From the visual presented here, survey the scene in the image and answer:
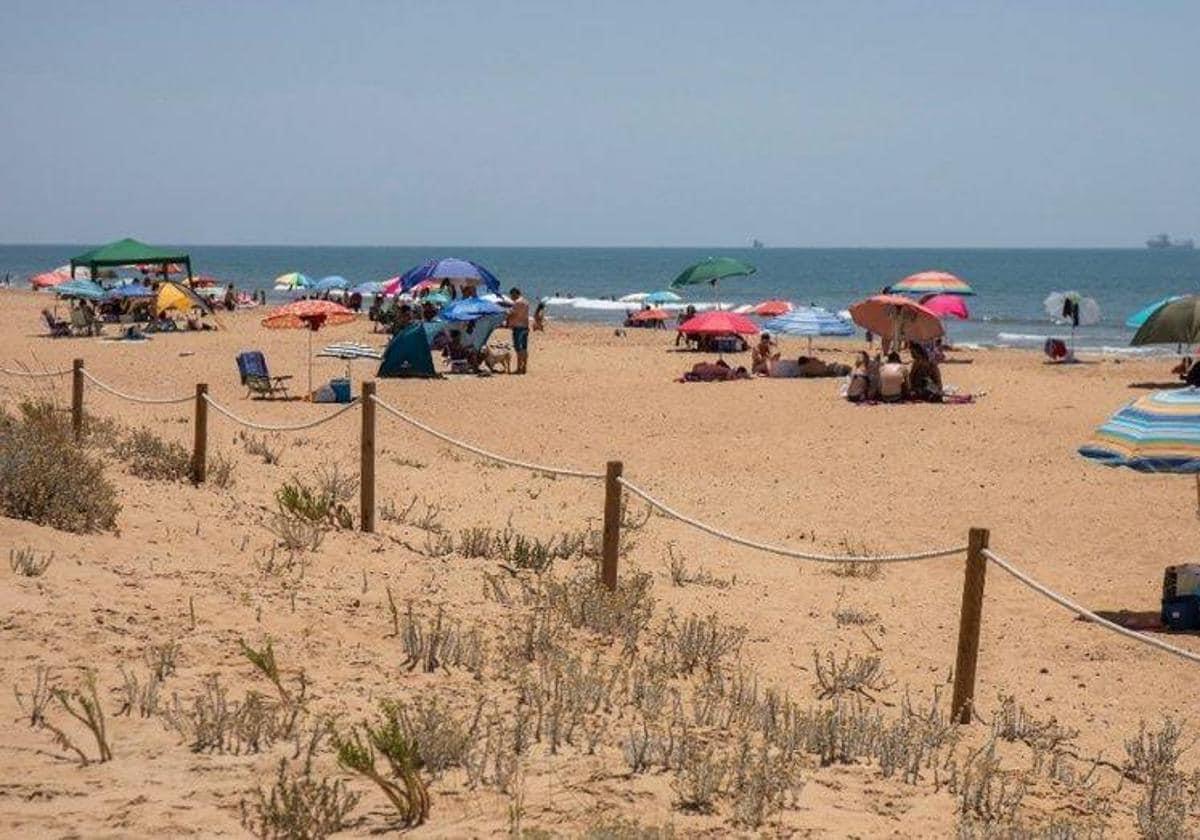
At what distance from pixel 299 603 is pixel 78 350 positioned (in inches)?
865

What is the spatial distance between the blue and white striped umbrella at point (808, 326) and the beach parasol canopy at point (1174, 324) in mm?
4790

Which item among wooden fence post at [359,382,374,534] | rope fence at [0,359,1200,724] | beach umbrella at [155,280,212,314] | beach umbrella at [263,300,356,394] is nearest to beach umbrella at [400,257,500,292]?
beach umbrella at [263,300,356,394]

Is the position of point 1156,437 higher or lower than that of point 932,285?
lower

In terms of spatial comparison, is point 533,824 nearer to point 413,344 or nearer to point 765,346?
point 413,344

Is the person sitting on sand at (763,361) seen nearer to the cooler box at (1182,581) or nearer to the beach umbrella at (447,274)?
the beach umbrella at (447,274)

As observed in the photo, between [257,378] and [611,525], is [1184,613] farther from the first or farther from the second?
[257,378]

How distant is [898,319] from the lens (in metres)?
20.4

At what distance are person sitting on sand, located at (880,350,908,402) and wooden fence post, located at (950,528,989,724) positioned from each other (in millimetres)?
13185

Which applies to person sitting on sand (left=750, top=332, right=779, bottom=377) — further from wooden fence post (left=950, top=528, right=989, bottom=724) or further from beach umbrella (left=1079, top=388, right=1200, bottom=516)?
wooden fence post (left=950, top=528, right=989, bottom=724)

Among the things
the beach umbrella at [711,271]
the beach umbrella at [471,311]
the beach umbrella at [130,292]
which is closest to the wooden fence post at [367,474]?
the beach umbrella at [471,311]

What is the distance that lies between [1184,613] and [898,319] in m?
12.3

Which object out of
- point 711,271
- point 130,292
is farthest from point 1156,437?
point 130,292

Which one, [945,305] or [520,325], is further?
[945,305]

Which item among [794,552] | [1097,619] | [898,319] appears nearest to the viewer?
[1097,619]
